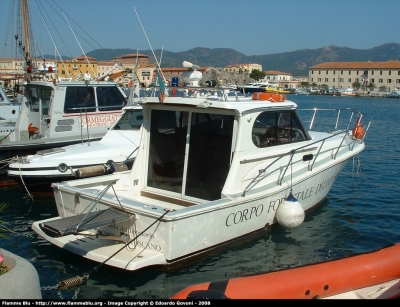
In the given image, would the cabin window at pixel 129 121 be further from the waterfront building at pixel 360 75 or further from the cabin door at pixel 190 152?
the waterfront building at pixel 360 75

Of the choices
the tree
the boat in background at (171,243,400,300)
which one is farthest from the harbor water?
the tree

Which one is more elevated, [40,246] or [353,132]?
[353,132]

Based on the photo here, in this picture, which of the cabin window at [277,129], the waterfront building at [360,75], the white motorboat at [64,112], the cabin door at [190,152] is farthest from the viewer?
the waterfront building at [360,75]

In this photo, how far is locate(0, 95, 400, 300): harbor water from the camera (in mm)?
6125

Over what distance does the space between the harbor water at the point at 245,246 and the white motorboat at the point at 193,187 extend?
0.33 meters

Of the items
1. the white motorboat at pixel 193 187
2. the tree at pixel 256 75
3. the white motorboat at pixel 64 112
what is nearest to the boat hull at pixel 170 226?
the white motorboat at pixel 193 187

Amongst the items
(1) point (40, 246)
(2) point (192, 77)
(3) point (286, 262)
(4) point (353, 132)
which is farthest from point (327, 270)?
(4) point (353, 132)

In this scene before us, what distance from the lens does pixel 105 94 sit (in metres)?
13.4

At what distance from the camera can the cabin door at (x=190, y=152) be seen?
23.3ft

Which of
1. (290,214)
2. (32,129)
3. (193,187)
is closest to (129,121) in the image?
(32,129)

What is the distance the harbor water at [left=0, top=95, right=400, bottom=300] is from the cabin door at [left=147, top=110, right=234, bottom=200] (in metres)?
1.19

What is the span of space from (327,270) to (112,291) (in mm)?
2762

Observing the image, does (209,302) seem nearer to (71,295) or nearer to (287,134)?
(71,295)

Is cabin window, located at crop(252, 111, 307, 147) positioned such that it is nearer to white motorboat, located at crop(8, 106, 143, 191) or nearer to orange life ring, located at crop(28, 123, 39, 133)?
white motorboat, located at crop(8, 106, 143, 191)
